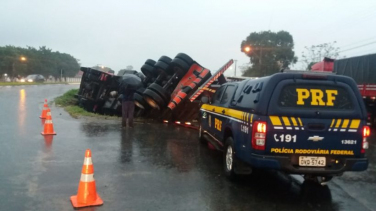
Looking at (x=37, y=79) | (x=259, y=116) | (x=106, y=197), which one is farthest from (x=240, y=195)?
(x=37, y=79)

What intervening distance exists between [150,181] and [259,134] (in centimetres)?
208

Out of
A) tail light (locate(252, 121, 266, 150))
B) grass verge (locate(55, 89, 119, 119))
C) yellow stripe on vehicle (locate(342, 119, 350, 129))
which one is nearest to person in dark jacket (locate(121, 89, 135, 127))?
grass verge (locate(55, 89, 119, 119))

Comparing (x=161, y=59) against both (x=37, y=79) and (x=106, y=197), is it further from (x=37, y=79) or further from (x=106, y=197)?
(x=37, y=79)

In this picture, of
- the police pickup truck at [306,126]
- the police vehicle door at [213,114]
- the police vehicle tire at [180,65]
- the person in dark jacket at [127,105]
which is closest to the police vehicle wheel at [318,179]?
the police pickup truck at [306,126]

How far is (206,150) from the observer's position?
9102 mm

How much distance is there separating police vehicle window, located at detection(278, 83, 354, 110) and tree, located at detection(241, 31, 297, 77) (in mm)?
55114

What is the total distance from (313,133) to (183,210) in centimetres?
215

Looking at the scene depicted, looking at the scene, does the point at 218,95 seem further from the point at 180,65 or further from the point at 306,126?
the point at 180,65

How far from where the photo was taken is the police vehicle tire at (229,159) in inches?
243

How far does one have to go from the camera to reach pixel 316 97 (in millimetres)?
5422

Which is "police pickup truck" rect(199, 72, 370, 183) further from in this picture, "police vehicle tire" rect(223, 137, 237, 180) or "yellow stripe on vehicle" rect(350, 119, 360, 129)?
"police vehicle tire" rect(223, 137, 237, 180)

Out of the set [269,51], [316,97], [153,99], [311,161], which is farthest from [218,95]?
[269,51]

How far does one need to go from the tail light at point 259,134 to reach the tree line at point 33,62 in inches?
3499

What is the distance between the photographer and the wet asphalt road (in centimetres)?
520
